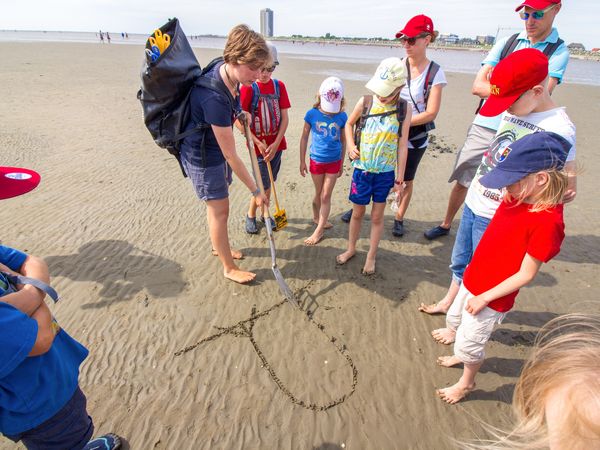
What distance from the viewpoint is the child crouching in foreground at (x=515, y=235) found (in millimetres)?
1770

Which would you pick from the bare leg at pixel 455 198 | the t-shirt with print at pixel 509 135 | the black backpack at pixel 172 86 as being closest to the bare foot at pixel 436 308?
the t-shirt with print at pixel 509 135

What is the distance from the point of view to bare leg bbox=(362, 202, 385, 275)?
363cm

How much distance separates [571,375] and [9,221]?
631 cm

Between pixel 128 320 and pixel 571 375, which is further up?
pixel 571 375

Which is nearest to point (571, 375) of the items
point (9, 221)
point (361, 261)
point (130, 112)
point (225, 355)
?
point (225, 355)

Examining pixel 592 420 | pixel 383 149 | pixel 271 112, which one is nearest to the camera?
pixel 592 420

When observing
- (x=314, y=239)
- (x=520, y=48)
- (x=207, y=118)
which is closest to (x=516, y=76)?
(x=520, y=48)

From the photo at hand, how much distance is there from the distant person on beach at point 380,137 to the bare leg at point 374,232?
0.04 ft

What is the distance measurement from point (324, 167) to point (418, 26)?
1.85 m

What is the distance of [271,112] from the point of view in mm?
3936

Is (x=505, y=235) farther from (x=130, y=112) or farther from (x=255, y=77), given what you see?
(x=130, y=112)

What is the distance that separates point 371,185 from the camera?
3496mm

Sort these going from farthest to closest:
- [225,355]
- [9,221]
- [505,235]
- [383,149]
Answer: [9,221]
[383,149]
[225,355]
[505,235]

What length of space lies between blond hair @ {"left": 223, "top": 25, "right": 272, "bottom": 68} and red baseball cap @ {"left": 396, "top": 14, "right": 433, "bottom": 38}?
1.79m
